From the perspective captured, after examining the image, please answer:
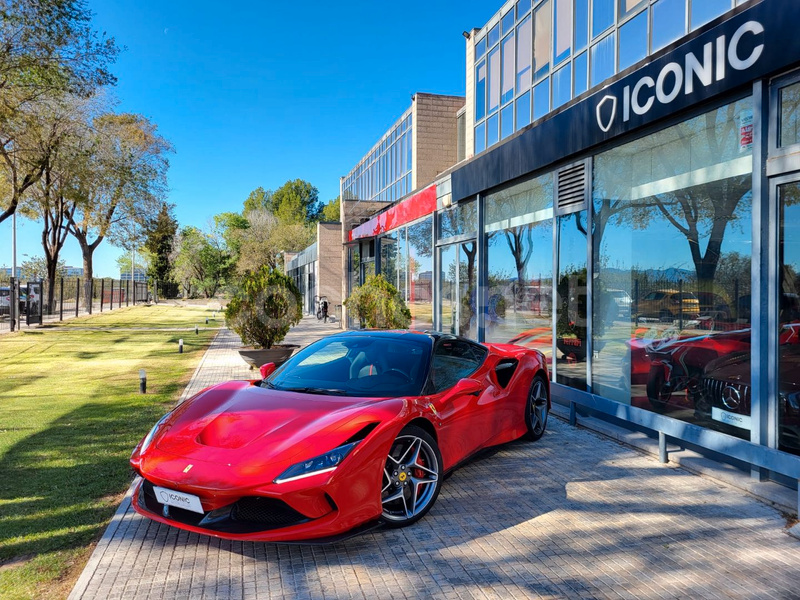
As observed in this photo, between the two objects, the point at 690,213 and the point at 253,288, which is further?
the point at 253,288

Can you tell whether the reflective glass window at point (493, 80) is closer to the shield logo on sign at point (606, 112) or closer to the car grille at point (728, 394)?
the shield logo on sign at point (606, 112)

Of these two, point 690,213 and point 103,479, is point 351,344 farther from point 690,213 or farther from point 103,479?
point 690,213

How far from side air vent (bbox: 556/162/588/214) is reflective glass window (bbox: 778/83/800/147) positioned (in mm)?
2822

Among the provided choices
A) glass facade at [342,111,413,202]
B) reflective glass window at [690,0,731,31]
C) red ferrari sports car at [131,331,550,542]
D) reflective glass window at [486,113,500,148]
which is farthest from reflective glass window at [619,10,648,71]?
glass facade at [342,111,413,202]

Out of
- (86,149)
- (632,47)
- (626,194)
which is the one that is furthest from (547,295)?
(86,149)

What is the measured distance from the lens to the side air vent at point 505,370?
5.52m

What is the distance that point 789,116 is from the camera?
179 inches

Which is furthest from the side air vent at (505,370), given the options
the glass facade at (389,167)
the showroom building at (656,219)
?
the glass facade at (389,167)

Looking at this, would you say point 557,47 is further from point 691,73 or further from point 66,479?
point 66,479

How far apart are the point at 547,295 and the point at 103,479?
6.08 m

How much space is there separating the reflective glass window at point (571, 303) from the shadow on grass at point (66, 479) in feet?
17.8

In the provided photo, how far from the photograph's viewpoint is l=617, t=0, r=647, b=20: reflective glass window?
780cm

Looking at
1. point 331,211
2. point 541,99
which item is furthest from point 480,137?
point 331,211

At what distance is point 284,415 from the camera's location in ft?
12.7
